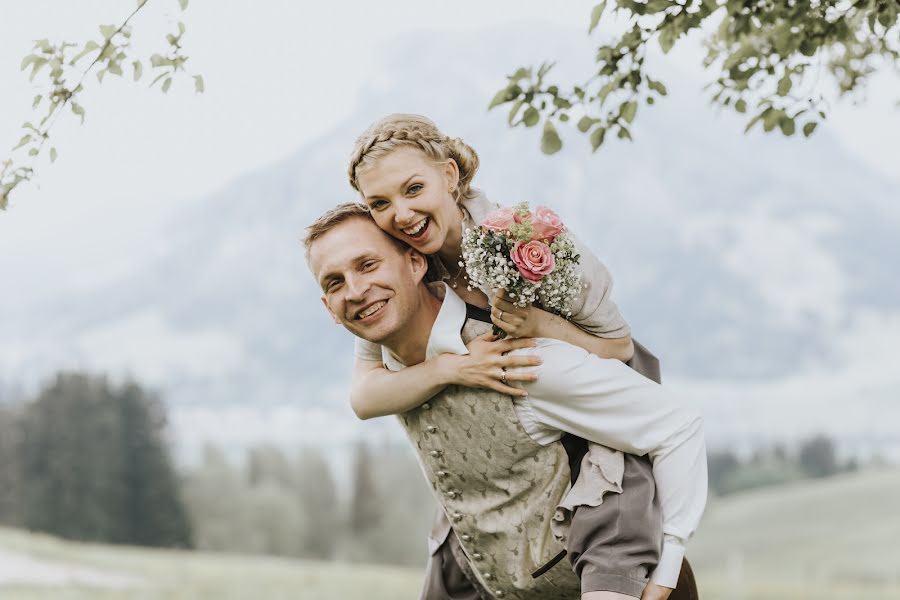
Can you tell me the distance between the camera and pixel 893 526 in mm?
24000

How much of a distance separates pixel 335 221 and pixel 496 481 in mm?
973

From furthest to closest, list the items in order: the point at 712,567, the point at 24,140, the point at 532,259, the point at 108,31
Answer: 1. the point at 712,567
2. the point at 108,31
3. the point at 24,140
4. the point at 532,259

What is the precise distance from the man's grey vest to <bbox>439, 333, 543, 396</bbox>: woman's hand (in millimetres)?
65

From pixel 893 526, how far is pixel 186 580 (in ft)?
48.0

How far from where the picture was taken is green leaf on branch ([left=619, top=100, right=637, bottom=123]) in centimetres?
529

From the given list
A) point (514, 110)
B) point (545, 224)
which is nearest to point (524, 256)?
point (545, 224)

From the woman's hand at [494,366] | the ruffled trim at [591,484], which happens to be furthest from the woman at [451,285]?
the ruffled trim at [591,484]

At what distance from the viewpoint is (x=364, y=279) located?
3539mm

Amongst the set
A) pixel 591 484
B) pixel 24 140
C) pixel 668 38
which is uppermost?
pixel 668 38

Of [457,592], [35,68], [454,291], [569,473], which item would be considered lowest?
[457,592]

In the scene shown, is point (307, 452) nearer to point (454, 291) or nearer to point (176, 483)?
point (176, 483)

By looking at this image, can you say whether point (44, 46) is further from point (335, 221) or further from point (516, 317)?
point (516, 317)

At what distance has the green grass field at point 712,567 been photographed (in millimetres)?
18469

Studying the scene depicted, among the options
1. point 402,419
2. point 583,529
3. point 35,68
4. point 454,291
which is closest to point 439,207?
point 454,291
